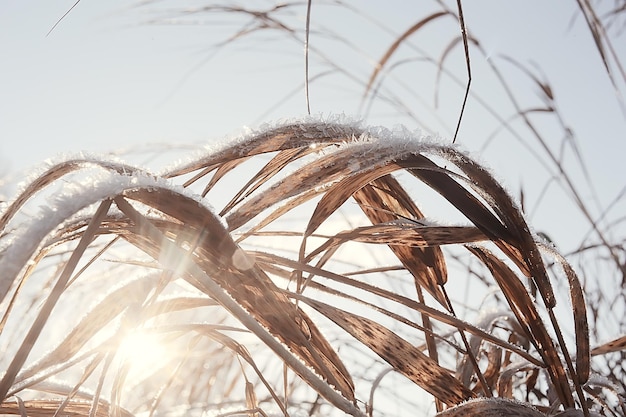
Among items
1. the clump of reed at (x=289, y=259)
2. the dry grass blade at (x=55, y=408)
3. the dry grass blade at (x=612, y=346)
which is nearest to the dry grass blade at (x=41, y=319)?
the clump of reed at (x=289, y=259)

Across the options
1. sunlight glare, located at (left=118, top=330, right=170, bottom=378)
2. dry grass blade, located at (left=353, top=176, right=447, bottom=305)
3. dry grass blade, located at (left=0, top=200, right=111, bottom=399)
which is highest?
dry grass blade, located at (left=353, top=176, right=447, bottom=305)

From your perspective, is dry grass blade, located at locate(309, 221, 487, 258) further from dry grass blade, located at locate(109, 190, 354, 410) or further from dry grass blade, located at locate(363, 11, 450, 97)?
dry grass blade, located at locate(363, 11, 450, 97)

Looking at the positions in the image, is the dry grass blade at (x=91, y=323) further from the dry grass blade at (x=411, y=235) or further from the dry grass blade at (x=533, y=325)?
the dry grass blade at (x=533, y=325)

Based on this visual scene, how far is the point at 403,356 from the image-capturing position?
0.43 m

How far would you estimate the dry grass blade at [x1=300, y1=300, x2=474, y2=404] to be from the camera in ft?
1.41

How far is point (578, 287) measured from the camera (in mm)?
424

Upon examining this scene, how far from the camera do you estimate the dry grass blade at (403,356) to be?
0.43 metres

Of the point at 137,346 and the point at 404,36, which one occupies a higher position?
the point at 404,36

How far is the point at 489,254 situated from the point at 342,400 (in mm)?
211

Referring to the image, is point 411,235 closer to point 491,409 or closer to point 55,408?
point 491,409

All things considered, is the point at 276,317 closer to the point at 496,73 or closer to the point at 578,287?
the point at 578,287

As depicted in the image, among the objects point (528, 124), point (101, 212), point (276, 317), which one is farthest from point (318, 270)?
point (528, 124)

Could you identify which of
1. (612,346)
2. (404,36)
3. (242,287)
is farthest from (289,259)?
(404,36)

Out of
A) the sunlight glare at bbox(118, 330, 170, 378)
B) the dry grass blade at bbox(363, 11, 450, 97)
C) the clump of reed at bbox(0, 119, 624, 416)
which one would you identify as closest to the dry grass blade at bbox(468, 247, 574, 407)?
the clump of reed at bbox(0, 119, 624, 416)
